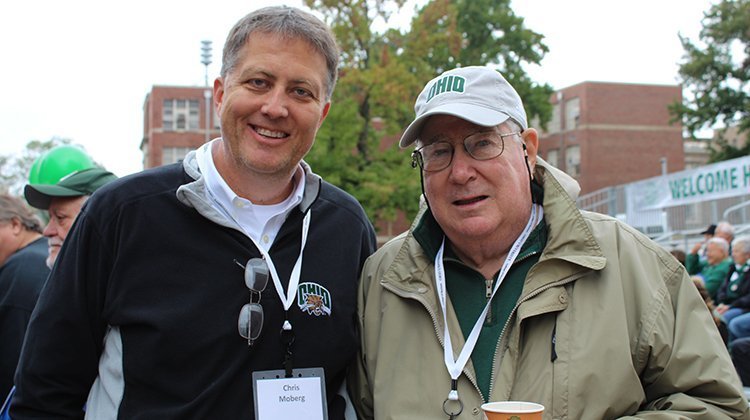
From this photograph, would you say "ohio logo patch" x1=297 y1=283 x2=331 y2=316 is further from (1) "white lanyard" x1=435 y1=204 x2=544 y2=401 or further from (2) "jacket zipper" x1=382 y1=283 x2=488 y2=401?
(1) "white lanyard" x1=435 y1=204 x2=544 y2=401

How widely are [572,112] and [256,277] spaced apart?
50816 mm

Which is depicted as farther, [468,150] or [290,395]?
[468,150]

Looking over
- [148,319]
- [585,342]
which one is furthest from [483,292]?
[148,319]

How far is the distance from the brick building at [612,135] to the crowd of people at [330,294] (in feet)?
157

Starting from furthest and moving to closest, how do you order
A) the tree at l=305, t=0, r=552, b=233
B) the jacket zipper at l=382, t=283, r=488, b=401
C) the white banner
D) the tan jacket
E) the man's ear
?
1. the tree at l=305, t=0, r=552, b=233
2. the white banner
3. the man's ear
4. the jacket zipper at l=382, t=283, r=488, b=401
5. the tan jacket

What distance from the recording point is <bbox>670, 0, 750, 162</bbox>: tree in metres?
32.3

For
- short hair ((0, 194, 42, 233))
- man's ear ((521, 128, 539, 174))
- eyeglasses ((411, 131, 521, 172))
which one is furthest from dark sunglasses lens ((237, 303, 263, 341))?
short hair ((0, 194, 42, 233))

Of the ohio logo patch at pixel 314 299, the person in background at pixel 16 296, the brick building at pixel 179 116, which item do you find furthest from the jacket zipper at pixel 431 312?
the brick building at pixel 179 116

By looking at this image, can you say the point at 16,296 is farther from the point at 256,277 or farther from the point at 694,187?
the point at 694,187

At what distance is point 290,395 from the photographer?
2.66m

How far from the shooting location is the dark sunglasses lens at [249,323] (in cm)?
263

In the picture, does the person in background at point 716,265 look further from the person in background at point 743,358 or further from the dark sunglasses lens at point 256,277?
the dark sunglasses lens at point 256,277

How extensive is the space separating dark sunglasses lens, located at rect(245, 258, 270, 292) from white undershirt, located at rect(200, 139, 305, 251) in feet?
0.39

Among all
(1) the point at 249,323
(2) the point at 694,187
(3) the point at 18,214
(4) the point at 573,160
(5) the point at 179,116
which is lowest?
(1) the point at 249,323
